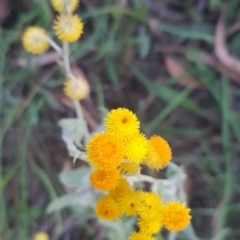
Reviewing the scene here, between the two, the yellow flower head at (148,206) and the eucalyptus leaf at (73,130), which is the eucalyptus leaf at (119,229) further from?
the yellow flower head at (148,206)

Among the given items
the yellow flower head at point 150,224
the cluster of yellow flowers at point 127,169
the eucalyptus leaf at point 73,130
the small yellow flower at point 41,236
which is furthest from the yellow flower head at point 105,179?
the small yellow flower at point 41,236

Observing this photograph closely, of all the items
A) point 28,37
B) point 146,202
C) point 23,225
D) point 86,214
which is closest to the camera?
point 146,202

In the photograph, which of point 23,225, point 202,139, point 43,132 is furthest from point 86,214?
point 202,139

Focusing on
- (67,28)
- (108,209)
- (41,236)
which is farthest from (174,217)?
(41,236)

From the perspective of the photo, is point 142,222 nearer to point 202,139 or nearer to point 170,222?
point 170,222

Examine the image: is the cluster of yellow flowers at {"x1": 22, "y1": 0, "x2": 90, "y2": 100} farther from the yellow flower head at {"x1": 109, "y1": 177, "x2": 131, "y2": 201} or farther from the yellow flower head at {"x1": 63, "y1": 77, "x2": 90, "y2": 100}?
the yellow flower head at {"x1": 109, "y1": 177, "x2": 131, "y2": 201}

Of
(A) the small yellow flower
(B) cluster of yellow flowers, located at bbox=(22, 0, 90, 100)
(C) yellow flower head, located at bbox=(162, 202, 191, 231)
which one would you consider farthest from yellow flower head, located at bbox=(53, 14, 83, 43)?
(A) the small yellow flower

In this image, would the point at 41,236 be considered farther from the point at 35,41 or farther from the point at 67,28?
the point at 67,28
